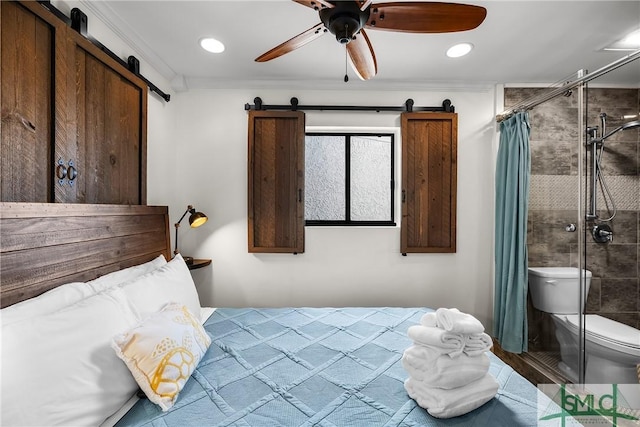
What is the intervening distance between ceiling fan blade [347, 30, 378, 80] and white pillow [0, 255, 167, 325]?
163 centimetres

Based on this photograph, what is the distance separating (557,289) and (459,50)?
6.54 feet

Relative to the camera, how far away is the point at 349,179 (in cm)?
277

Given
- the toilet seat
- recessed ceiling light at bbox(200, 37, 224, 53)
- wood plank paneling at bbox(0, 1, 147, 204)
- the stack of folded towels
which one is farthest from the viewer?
recessed ceiling light at bbox(200, 37, 224, 53)

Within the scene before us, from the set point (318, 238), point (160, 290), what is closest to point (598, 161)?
point (318, 238)

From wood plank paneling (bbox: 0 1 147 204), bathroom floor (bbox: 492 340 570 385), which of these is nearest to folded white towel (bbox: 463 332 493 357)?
bathroom floor (bbox: 492 340 570 385)

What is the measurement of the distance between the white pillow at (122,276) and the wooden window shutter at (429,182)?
1.94m

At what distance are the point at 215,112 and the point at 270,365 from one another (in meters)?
2.13

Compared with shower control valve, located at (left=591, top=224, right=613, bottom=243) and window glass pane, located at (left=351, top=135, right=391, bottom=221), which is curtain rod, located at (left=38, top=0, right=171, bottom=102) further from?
shower control valve, located at (left=591, top=224, right=613, bottom=243)

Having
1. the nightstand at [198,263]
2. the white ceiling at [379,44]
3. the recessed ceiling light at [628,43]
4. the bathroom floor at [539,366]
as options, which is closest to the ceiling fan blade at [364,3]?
the white ceiling at [379,44]

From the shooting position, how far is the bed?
879 millimetres

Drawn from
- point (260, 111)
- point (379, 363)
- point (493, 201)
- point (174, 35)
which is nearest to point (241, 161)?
point (260, 111)

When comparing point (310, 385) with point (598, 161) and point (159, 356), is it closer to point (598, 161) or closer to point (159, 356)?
point (159, 356)

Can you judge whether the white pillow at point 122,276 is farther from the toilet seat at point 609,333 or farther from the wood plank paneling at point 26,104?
the toilet seat at point 609,333

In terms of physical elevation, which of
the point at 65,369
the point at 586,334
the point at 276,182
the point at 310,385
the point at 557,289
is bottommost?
the point at 586,334
